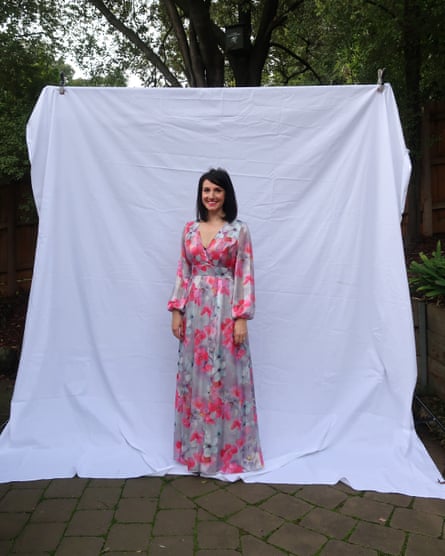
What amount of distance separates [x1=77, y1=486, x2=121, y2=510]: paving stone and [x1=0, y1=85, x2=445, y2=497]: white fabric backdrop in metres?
0.36

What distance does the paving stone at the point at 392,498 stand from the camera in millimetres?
2486

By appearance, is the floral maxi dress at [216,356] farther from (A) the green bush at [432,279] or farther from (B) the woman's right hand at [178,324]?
(A) the green bush at [432,279]

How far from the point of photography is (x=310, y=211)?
3.10 metres

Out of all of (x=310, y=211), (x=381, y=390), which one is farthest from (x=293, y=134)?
(x=381, y=390)

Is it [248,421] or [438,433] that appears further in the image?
[438,433]

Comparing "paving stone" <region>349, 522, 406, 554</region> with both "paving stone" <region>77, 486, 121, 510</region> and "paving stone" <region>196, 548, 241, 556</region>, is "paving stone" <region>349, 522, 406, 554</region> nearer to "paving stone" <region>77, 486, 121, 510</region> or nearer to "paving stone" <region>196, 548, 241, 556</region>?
"paving stone" <region>196, 548, 241, 556</region>

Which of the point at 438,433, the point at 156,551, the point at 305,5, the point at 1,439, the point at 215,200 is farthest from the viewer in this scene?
the point at 305,5

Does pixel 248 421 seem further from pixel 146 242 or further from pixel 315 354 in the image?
pixel 146 242

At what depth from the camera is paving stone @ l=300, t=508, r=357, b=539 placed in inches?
88.7

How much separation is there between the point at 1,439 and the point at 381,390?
87.8 inches

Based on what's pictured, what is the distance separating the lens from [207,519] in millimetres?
2355

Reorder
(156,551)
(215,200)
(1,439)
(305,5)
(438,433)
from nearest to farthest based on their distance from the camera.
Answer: (156,551) → (215,200) → (1,439) → (438,433) → (305,5)

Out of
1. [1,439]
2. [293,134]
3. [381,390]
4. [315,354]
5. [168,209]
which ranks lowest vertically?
[1,439]

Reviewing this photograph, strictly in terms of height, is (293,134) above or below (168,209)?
above
